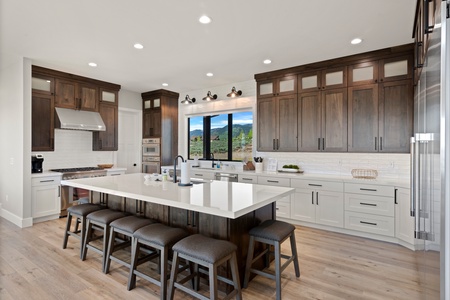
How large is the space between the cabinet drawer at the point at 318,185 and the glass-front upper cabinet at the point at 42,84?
496 cm

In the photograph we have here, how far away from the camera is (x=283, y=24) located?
306 centimetres

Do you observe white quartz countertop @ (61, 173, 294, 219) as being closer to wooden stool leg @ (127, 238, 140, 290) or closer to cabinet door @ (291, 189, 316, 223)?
wooden stool leg @ (127, 238, 140, 290)

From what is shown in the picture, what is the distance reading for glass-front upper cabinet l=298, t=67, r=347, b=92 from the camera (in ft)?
13.8

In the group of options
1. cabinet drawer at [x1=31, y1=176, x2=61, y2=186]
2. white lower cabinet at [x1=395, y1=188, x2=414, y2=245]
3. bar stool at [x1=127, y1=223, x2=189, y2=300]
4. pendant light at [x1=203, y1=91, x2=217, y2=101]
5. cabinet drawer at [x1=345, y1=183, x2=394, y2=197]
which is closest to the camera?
bar stool at [x1=127, y1=223, x2=189, y2=300]

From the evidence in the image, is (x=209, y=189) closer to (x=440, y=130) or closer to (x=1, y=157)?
(x=440, y=130)

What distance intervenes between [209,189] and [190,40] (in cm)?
219

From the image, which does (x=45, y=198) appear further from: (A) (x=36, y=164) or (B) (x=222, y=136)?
(B) (x=222, y=136)

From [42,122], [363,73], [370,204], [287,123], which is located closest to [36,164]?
[42,122]

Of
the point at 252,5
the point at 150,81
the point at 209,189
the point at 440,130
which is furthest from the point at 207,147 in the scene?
the point at 440,130

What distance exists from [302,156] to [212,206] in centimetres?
333

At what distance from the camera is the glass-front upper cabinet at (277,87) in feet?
15.5

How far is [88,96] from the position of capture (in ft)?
17.9

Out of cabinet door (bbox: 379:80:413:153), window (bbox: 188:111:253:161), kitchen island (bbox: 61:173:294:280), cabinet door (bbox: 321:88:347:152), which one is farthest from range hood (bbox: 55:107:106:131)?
cabinet door (bbox: 379:80:413:153)

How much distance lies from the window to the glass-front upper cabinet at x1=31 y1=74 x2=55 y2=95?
10.4 ft
